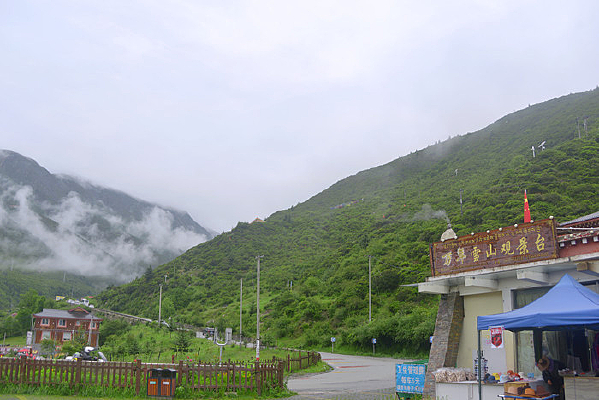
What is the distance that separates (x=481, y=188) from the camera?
250 ft

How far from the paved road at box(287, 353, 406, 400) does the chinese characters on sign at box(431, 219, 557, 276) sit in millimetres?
4742

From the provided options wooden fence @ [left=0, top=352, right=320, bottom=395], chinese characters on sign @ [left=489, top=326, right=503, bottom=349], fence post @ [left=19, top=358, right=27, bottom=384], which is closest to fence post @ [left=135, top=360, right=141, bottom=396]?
wooden fence @ [left=0, top=352, right=320, bottom=395]

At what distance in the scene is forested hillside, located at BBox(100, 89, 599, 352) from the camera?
49844mm

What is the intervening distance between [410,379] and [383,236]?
59758 millimetres

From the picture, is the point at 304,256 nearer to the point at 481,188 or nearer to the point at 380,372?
the point at 481,188

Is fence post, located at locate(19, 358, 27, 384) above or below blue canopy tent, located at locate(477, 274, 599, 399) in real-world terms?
below

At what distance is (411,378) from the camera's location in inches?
584

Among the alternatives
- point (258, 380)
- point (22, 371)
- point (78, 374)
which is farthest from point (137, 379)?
point (258, 380)

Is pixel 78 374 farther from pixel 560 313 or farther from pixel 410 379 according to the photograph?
pixel 560 313

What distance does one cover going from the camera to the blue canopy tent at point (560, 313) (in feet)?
30.1

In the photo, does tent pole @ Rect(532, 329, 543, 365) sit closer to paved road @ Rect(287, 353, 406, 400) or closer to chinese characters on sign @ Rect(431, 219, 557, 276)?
chinese characters on sign @ Rect(431, 219, 557, 276)

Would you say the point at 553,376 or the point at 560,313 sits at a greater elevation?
the point at 560,313

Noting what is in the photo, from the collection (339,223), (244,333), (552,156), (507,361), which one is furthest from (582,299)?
(339,223)

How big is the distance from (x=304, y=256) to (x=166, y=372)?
7925 centimetres
